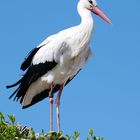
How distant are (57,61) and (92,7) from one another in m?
1.43

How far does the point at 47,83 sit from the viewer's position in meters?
11.1

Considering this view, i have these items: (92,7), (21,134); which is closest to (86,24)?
(92,7)

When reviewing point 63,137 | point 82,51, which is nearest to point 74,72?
point 82,51

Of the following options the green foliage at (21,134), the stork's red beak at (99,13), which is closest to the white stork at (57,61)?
the stork's red beak at (99,13)

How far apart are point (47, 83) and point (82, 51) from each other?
3.15ft

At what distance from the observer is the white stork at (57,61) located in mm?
10734

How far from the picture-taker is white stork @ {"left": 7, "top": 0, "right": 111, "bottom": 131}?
10.7 m

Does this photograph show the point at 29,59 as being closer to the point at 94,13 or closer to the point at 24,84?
the point at 24,84

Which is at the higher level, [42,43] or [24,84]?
[42,43]

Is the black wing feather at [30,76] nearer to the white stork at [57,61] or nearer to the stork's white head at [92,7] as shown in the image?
the white stork at [57,61]

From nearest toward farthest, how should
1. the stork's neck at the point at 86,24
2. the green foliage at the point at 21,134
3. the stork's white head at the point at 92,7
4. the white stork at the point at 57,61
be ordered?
the green foliage at the point at 21,134 < the white stork at the point at 57,61 < the stork's neck at the point at 86,24 < the stork's white head at the point at 92,7

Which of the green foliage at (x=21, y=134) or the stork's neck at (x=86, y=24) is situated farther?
the stork's neck at (x=86, y=24)

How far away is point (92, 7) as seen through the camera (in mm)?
11438

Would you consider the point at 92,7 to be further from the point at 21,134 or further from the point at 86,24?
the point at 21,134
